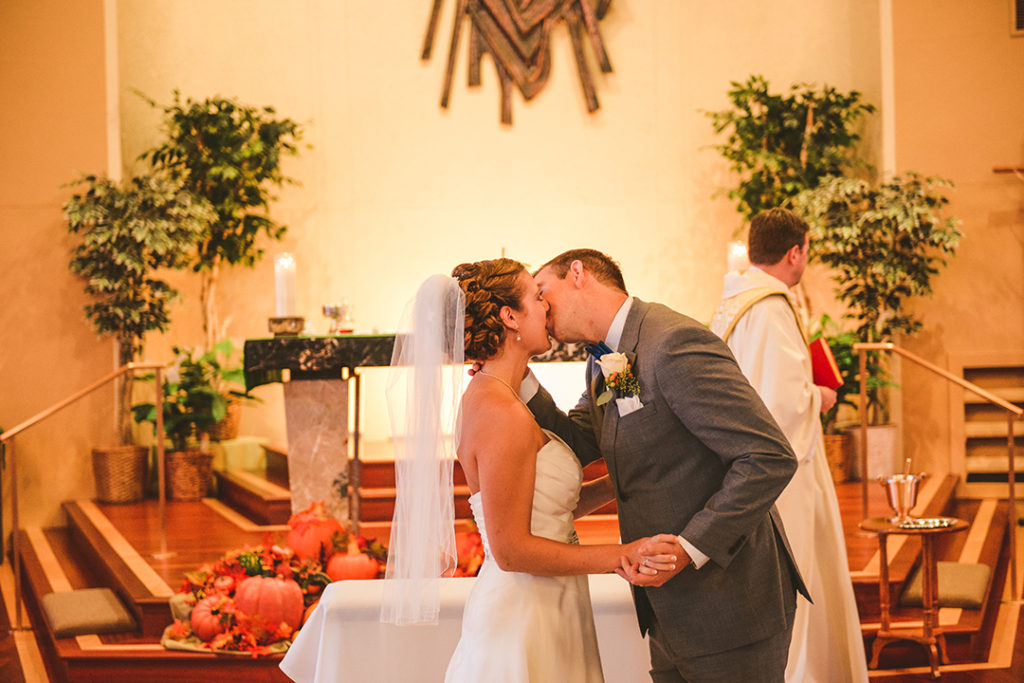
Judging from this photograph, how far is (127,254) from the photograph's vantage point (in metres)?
7.24

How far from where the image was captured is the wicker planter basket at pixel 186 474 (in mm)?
7660

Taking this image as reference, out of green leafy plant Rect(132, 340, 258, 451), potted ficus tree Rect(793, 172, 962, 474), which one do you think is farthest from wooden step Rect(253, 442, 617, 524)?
potted ficus tree Rect(793, 172, 962, 474)

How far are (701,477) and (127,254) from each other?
5981 millimetres

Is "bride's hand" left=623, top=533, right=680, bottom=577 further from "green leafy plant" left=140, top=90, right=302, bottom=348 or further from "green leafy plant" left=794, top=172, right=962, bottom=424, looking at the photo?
"green leafy plant" left=140, top=90, right=302, bottom=348

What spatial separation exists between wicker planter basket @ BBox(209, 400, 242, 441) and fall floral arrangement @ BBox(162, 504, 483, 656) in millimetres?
3548

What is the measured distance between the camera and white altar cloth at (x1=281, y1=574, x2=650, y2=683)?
303 centimetres

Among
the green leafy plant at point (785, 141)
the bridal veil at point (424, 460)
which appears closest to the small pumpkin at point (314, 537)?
the bridal veil at point (424, 460)

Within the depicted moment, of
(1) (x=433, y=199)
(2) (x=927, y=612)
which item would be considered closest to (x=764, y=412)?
(2) (x=927, y=612)

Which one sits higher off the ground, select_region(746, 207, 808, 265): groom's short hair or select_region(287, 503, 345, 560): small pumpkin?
select_region(746, 207, 808, 265): groom's short hair

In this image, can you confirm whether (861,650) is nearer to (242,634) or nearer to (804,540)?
(804,540)

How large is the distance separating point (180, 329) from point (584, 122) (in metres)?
3.79

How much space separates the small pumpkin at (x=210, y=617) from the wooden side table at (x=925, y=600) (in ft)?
8.34

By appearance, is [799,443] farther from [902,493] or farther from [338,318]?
[338,318]

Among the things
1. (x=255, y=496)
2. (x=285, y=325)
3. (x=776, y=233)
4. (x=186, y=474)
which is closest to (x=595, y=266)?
(x=776, y=233)
